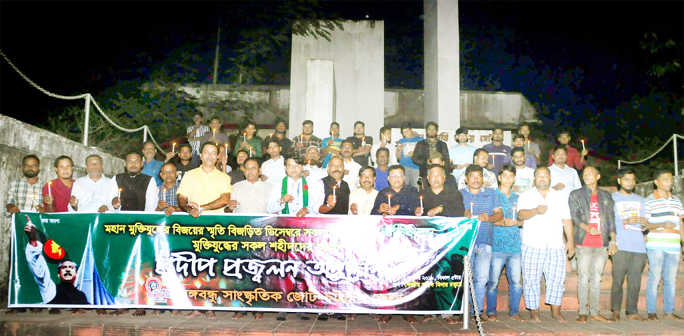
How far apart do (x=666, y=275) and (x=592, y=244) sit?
1.09 m

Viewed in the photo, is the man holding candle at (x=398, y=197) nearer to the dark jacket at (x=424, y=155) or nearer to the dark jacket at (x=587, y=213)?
the dark jacket at (x=587, y=213)

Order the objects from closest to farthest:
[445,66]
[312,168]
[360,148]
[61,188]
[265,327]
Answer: [265,327]
[61,188]
[312,168]
[360,148]
[445,66]

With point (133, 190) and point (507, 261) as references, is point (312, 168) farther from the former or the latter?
point (507, 261)

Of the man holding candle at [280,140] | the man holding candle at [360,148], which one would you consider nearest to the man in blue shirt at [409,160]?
the man holding candle at [360,148]

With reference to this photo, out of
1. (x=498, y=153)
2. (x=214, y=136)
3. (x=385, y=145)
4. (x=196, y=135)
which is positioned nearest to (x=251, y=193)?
(x=214, y=136)

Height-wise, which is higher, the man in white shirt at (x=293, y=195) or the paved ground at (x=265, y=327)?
the man in white shirt at (x=293, y=195)

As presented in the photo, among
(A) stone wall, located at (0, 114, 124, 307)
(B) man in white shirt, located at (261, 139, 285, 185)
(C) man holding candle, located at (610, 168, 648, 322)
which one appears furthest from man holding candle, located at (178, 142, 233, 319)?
(C) man holding candle, located at (610, 168, 648, 322)

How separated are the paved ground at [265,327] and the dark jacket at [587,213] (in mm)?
1048

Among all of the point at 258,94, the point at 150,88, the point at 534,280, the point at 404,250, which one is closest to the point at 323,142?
the point at 404,250

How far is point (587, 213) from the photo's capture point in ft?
20.2

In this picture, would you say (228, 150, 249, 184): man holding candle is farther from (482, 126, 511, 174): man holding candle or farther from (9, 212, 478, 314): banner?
(482, 126, 511, 174): man holding candle

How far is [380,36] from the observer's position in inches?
561

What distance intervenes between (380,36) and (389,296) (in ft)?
33.1

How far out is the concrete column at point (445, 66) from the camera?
1171cm
